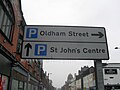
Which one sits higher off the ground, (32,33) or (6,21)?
(6,21)

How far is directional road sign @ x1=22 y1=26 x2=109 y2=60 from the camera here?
12.4ft

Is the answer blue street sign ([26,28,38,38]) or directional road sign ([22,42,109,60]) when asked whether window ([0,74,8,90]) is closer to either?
blue street sign ([26,28,38,38])

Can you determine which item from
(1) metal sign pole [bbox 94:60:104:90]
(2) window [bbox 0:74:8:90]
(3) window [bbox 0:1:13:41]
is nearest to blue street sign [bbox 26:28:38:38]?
(1) metal sign pole [bbox 94:60:104:90]

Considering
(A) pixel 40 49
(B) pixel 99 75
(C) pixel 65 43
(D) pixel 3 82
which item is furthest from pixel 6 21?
(B) pixel 99 75

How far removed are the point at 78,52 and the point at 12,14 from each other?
852cm

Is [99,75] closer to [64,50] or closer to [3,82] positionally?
[64,50]

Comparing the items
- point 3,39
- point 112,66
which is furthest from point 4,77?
point 112,66

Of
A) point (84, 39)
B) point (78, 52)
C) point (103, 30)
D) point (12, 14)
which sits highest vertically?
point (12, 14)

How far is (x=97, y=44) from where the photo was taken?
12.8 ft

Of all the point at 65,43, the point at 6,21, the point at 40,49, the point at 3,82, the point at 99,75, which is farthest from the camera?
the point at 6,21

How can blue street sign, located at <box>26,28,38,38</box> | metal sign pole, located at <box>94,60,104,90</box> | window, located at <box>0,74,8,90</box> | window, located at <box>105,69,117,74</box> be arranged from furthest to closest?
window, located at <box>105,69,117,74</box>
window, located at <box>0,74,8,90</box>
blue street sign, located at <box>26,28,38,38</box>
metal sign pole, located at <box>94,60,104,90</box>

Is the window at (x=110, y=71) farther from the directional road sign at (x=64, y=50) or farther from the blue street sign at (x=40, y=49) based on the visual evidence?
the blue street sign at (x=40, y=49)

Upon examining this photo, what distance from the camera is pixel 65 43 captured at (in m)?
3.92

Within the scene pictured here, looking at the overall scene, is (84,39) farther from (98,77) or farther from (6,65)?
(6,65)
